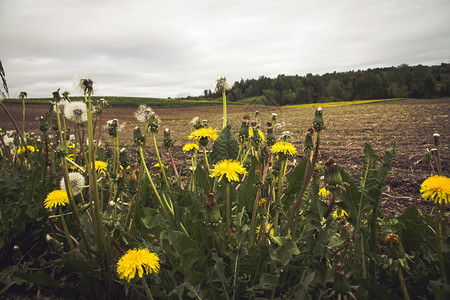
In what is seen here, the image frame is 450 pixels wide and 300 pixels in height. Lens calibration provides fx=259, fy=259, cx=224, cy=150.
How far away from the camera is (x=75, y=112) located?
1.81 metres

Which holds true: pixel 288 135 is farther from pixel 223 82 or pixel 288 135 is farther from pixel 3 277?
pixel 3 277

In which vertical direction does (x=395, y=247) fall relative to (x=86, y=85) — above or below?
below

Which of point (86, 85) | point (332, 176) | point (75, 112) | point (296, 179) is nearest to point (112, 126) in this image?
point (75, 112)

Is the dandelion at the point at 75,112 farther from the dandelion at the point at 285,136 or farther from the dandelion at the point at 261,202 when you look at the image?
the dandelion at the point at 285,136

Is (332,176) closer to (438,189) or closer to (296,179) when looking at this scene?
(438,189)

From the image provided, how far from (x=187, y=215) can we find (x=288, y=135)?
100 centimetres

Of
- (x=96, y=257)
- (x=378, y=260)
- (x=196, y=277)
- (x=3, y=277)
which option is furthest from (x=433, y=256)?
(x=3, y=277)

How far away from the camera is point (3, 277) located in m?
1.65

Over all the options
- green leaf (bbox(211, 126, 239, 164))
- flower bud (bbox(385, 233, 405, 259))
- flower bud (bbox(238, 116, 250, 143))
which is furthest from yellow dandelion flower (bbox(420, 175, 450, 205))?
green leaf (bbox(211, 126, 239, 164))

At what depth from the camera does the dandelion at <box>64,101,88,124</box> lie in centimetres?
178

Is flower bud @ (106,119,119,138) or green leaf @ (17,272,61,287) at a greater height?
flower bud @ (106,119,119,138)

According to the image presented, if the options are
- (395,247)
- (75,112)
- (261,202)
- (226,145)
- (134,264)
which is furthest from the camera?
(226,145)

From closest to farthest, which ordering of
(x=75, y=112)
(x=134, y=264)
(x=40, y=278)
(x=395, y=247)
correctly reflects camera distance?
(x=395, y=247) → (x=134, y=264) → (x=40, y=278) → (x=75, y=112)

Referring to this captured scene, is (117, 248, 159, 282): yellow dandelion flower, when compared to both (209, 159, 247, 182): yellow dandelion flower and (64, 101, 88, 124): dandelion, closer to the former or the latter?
(209, 159, 247, 182): yellow dandelion flower
